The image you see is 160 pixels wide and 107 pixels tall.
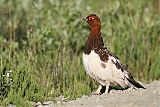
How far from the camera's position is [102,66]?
8312 mm

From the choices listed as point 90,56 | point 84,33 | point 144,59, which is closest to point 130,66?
point 144,59

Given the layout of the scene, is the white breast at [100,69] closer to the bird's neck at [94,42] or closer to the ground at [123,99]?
the bird's neck at [94,42]

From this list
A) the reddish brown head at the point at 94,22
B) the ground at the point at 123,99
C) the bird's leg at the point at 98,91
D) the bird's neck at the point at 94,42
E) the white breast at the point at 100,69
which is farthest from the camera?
the reddish brown head at the point at 94,22

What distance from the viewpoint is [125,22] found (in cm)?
1266

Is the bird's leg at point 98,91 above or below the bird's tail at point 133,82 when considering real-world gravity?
below

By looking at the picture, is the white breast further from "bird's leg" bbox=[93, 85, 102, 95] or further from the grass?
the grass

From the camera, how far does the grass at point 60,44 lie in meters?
8.66

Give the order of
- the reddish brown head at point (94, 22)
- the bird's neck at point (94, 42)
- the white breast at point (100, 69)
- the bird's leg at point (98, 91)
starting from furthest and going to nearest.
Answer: the reddish brown head at point (94, 22) < the bird's leg at point (98, 91) < the bird's neck at point (94, 42) < the white breast at point (100, 69)

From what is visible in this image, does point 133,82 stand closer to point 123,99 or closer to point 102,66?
point 102,66

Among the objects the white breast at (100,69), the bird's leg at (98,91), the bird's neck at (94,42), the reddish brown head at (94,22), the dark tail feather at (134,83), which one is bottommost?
the bird's leg at (98,91)

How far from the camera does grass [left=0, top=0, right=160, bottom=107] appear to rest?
8664mm

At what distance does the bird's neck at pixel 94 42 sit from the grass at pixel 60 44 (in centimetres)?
63

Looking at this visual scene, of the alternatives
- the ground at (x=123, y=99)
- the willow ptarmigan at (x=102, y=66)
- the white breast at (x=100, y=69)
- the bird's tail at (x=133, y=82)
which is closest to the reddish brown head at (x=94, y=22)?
the willow ptarmigan at (x=102, y=66)

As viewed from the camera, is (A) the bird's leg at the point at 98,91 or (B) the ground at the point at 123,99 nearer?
(B) the ground at the point at 123,99
